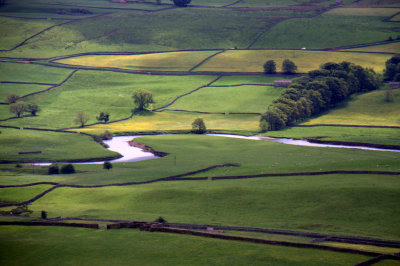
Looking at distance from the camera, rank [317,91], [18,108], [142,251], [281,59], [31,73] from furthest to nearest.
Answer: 1. [31,73]
2. [281,59]
3. [18,108]
4. [317,91]
5. [142,251]

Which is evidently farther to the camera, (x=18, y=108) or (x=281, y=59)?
(x=281, y=59)

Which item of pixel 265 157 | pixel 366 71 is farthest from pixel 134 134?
pixel 366 71

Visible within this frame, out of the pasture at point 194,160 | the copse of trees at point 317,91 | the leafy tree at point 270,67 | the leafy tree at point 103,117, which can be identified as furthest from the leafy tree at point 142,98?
the leafy tree at point 270,67

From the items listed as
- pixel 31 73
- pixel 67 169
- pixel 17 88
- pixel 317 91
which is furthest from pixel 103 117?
pixel 317 91

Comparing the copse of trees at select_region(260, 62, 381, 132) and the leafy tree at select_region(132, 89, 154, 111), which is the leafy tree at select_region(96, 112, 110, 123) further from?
the copse of trees at select_region(260, 62, 381, 132)

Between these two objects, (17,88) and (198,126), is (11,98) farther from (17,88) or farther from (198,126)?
(198,126)

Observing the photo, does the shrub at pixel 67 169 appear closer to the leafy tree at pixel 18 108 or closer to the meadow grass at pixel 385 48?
the leafy tree at pixel 18 108
